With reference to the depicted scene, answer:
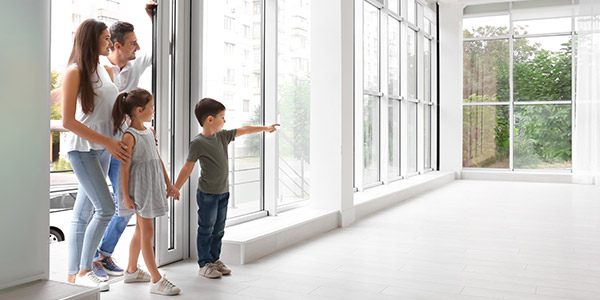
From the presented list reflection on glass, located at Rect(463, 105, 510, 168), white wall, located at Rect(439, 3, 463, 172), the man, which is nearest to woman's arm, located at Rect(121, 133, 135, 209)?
the man

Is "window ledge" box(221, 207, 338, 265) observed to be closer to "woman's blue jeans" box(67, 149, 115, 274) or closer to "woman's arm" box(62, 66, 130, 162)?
"woman's blue jeans" box(67, 149, 115, 274)

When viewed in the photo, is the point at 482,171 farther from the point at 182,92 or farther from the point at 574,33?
the point at 182,92

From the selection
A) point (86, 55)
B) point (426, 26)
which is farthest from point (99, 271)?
point (426, 26)

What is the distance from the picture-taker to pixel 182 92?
3598 mm

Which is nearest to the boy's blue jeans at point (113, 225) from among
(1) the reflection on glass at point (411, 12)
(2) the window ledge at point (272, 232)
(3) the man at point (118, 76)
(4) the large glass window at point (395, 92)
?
(3) the man at point (118, 76)

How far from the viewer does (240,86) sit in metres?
4.47

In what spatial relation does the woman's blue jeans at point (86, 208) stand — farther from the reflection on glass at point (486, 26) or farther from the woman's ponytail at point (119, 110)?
the reflection on glass at point (486, 26)

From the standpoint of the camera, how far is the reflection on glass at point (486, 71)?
1089 cm

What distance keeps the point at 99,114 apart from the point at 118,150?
0.84 ft

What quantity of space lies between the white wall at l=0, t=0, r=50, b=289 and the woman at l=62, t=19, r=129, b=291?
199 mm

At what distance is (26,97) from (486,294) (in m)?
2.52

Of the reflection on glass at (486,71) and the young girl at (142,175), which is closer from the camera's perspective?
the young girl at (142,175)

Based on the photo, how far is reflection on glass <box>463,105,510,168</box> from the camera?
35.8 feet

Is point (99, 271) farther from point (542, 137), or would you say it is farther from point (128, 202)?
point (542, 137)
